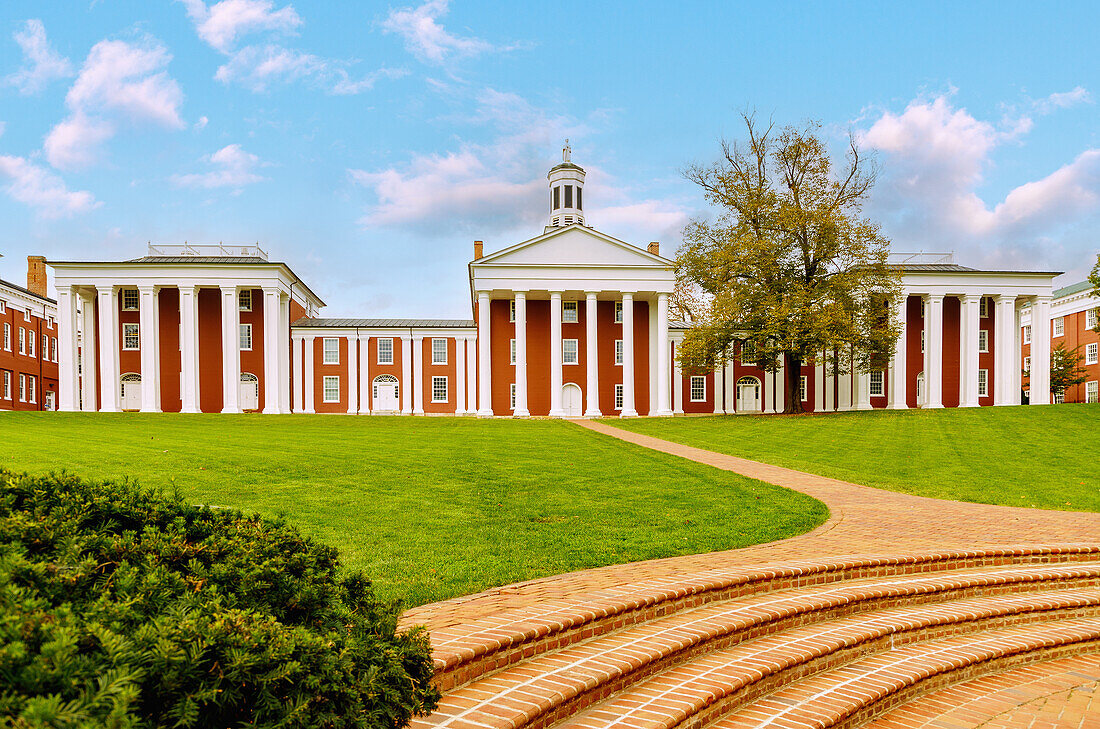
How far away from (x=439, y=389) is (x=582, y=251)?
14375 mm

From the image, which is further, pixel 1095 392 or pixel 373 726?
pixel 1095 392

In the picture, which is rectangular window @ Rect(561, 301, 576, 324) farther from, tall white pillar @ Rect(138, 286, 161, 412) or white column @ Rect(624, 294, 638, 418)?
tall white pillar @ Rect(138, 286, 161, 412)

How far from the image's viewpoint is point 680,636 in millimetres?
5449

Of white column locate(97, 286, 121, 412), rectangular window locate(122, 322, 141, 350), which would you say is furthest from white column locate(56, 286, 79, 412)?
rectangular window locate(122, 322, 141, 350)

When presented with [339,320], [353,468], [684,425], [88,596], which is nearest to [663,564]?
[88,596]

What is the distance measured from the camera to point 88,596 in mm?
2502

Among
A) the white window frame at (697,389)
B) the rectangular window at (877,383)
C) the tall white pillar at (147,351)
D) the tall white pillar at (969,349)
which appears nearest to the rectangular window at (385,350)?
the tall white pillar at (147,351)

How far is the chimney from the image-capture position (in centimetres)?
6119

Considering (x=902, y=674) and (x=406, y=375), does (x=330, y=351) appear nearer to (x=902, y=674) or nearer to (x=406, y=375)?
(x=406, y=375)

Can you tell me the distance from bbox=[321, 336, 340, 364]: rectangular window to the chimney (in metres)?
28.7

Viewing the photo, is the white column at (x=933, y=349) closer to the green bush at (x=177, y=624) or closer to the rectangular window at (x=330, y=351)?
the rectangular window at (x=330, y=351)

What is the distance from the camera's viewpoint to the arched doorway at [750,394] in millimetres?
53094

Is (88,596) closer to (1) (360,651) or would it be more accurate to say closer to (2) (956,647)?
(1) (360,651)

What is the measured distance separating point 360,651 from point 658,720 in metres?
2.27
